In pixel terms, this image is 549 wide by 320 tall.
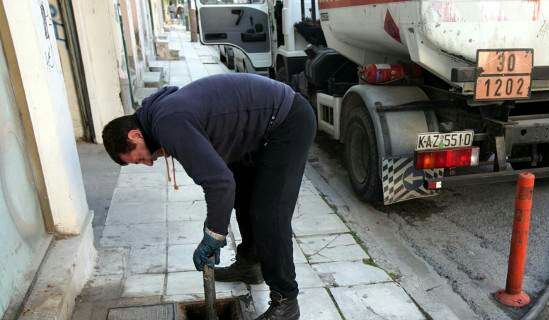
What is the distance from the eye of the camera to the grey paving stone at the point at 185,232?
3594 mm

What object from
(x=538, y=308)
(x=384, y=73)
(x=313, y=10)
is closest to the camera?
(x=538, y=308)

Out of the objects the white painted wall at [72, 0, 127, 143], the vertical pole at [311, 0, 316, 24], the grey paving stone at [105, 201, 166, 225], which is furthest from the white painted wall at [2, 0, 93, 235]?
the vertical pole at [311, 0, 316, 24]

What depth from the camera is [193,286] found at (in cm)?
298

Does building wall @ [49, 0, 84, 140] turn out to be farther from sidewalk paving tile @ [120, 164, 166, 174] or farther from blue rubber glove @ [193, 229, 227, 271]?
blue rubber glove @ [193, 229, 227, 271]

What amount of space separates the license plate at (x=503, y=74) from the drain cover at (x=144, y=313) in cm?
250

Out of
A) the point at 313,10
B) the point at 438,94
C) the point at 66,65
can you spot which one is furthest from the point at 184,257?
the point at 313,10

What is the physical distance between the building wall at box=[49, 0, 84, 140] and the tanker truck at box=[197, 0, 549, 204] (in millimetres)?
2907

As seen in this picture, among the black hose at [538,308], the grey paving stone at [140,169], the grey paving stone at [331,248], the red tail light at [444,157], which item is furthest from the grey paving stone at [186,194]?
the black hose at [538,308]

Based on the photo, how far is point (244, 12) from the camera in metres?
7.50

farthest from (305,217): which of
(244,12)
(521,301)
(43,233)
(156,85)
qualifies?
A: (156,85)

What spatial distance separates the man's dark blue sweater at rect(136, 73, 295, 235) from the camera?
78.4 inches

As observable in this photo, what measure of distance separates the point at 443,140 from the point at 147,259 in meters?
2.34

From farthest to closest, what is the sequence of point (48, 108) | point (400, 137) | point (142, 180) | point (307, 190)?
point (142, 180), point (307, 190), point (400, 137), point (48, 108)

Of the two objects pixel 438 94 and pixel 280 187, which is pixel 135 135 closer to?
pixel 280 187
